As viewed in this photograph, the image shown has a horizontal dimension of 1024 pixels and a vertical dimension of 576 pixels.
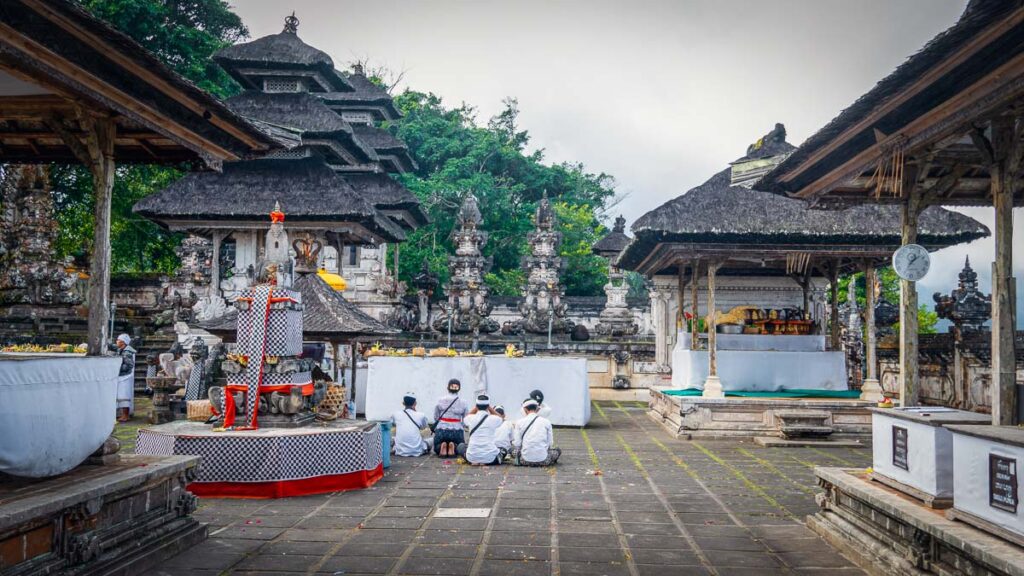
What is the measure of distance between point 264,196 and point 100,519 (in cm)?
1900

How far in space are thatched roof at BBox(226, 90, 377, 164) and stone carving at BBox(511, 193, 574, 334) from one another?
7.25 meters

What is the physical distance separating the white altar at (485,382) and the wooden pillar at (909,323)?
877 centimetres

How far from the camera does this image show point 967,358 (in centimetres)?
1683

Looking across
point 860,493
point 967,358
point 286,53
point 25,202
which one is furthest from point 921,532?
point 25,202

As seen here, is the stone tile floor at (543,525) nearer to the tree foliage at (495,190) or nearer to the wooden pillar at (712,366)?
the wooden pillar at (712,366)

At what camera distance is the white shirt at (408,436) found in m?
11.8

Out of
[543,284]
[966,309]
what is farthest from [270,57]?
[966,309]

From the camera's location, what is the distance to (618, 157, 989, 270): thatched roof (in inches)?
566

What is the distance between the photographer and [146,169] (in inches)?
1332

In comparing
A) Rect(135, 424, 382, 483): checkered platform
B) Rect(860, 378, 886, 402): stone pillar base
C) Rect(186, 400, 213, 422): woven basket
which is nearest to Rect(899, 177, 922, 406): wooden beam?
Rect(135, 424, 382, 483): checkered platform

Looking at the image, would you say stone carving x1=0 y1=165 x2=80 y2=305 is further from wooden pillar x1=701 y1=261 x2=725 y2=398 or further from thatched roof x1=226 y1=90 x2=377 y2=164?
wooden pillar x1=701 y1=261 x2=725 y2=398

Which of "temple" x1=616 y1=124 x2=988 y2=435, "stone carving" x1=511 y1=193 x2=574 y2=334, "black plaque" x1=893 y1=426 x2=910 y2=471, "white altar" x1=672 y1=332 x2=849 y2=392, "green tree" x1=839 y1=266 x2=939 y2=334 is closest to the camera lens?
"black plaque" x1=893 y1=426 x2=910 y2=471

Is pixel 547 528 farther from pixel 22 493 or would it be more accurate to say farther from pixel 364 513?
pixel 22 493

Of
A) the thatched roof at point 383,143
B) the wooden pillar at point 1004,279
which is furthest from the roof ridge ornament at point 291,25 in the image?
the wooden pillar at point 1004,279
